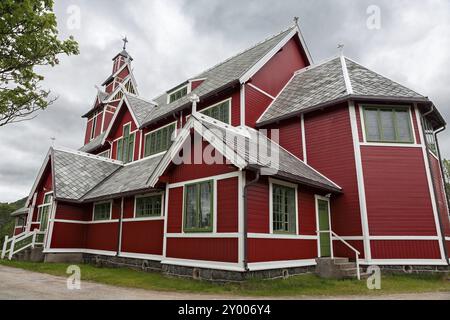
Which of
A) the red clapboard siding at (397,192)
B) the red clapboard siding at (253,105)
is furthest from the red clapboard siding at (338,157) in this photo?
the red clapboard siding at (253,105)

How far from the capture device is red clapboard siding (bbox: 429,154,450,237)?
40.3 ft

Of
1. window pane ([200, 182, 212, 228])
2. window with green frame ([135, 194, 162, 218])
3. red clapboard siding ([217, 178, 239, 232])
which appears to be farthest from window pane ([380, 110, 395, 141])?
window with green frame ([135, 194, 162, 218])

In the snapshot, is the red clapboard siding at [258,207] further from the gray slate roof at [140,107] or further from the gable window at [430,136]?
the gray slate roof at [140,107]

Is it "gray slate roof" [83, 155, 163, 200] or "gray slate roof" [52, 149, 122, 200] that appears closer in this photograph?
"gray slate roof" [83, 155, 163, 200]

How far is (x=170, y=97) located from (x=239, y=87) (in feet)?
22.9

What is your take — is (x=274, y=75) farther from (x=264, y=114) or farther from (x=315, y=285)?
(x=315, y=285)

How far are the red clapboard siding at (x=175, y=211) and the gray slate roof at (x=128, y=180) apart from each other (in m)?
2.32

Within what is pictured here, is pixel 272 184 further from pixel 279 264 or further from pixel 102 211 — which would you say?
pixel 102 211

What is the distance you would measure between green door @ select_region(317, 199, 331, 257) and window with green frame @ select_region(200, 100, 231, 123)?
590cm

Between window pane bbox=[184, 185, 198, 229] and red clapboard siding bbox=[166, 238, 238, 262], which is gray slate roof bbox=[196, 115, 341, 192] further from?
red clapboard siding bbox=[166, 238, 238, 262]

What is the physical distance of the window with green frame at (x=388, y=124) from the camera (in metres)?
12.4

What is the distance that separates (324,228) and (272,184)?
380 centimetres

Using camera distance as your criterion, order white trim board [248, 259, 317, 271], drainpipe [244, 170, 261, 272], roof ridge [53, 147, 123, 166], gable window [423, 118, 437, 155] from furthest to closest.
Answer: roof ridge [53, 147, 123, 166]
gable window [423, 118, 437, 155]
white trim board [248, 259, 317, 271]
drainpipe [244, 170, 261, 272]

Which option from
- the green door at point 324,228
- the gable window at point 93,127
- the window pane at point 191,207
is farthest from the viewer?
the gable window at point 93,127
